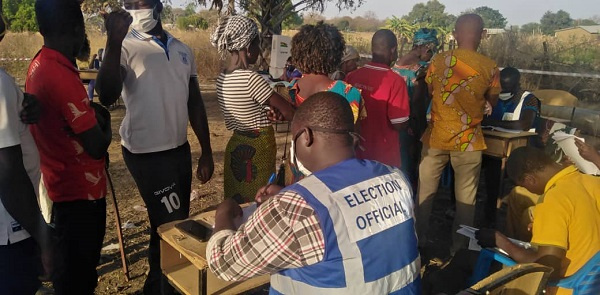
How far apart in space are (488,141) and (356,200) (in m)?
3.39

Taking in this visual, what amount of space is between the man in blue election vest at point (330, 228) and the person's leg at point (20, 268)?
2.51 ft

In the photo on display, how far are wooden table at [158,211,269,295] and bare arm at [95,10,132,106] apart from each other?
80 cm

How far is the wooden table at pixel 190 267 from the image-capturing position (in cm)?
215

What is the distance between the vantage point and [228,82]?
286 centimetres

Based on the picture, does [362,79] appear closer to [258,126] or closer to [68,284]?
[258,126]

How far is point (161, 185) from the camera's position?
2.80 m

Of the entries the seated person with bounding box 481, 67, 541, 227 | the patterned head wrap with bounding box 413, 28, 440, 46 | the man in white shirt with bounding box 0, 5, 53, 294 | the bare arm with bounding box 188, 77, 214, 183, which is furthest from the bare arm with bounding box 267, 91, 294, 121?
the patterned head wrap with bounding box 413, 28, 440, 46

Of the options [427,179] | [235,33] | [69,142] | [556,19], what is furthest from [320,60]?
[556,19]

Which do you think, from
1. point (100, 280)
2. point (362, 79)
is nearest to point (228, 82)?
point (362, 79)

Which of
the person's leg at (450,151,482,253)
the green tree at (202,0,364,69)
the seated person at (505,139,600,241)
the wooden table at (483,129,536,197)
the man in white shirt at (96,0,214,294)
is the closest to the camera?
the man in white shirt at (96,0,214,294)

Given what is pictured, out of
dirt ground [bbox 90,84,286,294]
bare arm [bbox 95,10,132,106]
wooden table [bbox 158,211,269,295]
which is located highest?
bare arm [bbox 95,10,132,106]

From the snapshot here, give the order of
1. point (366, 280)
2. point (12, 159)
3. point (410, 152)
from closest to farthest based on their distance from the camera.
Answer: point (366, 280) < point (12, 159) < point (410, 152)

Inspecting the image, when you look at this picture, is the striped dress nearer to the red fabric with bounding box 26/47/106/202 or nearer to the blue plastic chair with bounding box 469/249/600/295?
the red fabric with bounding box 26/47/106/202

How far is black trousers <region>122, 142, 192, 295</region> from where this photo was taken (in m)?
2.74
